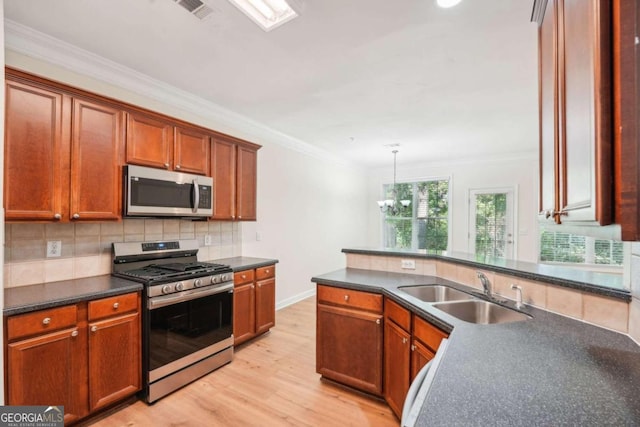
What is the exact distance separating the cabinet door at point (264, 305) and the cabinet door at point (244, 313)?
0.06 metres

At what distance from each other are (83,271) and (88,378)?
0.84m

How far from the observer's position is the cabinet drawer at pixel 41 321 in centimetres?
166

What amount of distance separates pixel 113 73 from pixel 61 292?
182cm

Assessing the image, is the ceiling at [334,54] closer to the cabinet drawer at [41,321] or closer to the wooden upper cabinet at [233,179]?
the wooden upper cabinet at [233,179]

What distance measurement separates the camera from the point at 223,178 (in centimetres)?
325

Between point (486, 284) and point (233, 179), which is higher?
point (233, 179)

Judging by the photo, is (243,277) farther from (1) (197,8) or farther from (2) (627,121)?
(2) (627,121)

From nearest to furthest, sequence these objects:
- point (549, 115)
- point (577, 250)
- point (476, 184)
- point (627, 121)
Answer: point (627, 121) → point (549, 115) → point (577, 250) → point (476, 184)

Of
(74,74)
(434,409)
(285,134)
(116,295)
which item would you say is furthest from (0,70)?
(285,134)

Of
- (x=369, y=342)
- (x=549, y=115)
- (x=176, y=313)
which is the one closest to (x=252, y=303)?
(x=176, y=313)

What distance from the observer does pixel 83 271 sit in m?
2.40

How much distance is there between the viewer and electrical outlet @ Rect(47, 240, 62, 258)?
2.22 metres

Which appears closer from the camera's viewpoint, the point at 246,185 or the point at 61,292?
the point at 61,292

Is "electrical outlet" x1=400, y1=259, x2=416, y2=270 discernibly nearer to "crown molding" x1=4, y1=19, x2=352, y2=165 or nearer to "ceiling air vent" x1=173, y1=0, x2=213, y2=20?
"ceiling air vent" x1=173, y1=0, x2=213, y2=20
